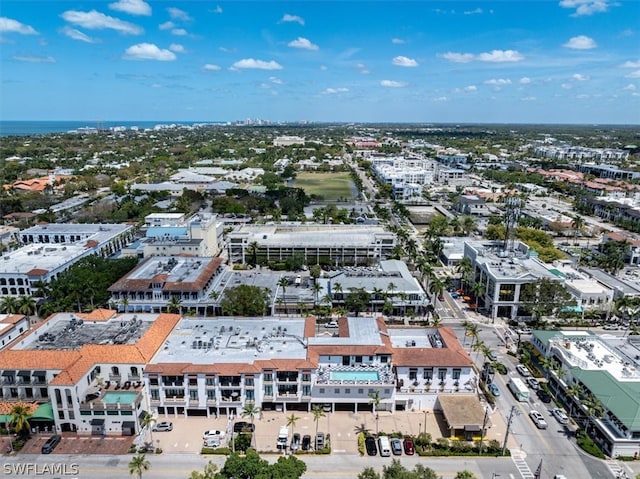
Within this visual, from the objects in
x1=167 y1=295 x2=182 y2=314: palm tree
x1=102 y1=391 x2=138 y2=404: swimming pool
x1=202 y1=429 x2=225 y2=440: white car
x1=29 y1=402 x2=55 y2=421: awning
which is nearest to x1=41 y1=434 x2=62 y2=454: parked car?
x1=29 y1=402 x2=55 y2=421: awning

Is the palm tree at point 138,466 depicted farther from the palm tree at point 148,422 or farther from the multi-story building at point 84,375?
the multi-story building at point 84,375

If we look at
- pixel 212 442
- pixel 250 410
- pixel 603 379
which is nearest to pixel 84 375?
pixel 212 442

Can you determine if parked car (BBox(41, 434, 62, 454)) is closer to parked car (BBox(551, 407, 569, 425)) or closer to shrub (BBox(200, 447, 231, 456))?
shrub (BBox(200, 447, 231, 456))

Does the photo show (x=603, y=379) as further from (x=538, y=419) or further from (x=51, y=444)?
(x=51, y=444)

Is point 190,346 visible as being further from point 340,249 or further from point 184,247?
point 340,249

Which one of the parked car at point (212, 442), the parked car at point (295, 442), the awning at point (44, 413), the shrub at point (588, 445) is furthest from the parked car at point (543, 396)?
the awning at point (44, 413)

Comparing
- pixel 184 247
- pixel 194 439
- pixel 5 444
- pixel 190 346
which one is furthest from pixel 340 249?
pixel 5 444
